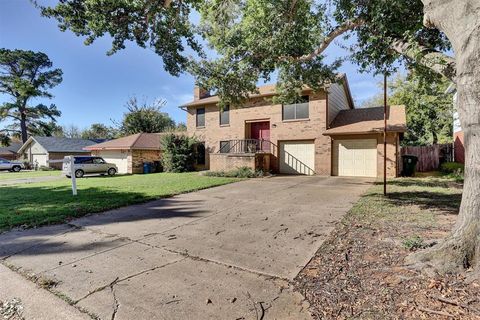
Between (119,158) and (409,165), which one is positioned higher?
(119,158)

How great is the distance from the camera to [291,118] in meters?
18.1

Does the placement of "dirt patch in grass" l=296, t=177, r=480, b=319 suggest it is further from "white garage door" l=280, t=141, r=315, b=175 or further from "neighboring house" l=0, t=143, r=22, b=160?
"neighboring house" l=0, t=143, r=22, b=160

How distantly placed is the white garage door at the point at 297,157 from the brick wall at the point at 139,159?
11.6 metres

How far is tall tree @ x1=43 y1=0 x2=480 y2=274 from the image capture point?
3.32 m

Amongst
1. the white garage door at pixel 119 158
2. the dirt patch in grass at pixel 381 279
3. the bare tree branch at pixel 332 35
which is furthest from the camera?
the white garage door at pixel 119 158

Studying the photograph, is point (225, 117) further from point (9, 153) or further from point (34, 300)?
point (9, 153)

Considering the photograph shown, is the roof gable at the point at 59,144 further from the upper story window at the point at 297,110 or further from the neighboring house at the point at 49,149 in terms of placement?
the upper story window at the point at 297,110

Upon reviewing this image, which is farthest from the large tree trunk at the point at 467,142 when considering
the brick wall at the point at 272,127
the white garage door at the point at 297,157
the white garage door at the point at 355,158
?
the white garage door at the point at 297,157

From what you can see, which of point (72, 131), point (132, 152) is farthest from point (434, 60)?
point (72, 131)

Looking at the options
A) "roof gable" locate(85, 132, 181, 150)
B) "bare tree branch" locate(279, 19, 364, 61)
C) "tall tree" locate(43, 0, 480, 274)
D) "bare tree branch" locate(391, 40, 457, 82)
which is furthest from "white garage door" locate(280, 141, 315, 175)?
"bare tree branch" locate(391, 40, 457, 82)

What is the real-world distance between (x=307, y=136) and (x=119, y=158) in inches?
628

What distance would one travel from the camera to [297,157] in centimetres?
1800

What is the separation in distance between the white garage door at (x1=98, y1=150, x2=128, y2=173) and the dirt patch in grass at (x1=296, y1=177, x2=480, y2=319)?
20550mm

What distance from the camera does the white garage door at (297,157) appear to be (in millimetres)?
17516
